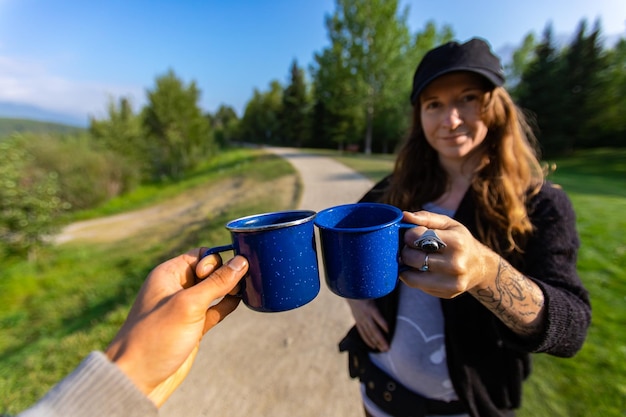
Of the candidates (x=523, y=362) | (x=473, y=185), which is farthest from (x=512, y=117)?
(x=523, y=362)

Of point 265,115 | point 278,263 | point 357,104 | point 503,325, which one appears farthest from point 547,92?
point 265,115

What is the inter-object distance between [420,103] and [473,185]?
2.00ft

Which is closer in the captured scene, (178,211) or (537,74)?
(178,211)

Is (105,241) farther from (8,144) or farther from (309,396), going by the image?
(309,396)

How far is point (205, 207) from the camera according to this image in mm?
12664

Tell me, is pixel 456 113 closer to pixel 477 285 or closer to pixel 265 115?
pixel 477 285

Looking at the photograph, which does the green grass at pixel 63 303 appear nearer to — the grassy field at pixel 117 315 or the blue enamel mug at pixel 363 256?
the grassy field at pixel 117 315

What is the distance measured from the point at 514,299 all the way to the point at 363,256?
2.16 feet

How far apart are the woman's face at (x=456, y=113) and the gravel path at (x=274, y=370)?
223 cm

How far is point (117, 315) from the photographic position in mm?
3924

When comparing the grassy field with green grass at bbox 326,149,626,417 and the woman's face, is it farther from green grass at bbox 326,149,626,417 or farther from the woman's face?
the woman's face

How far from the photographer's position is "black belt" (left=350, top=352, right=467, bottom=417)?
59.7 inches

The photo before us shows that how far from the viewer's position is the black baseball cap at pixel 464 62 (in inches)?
56.4

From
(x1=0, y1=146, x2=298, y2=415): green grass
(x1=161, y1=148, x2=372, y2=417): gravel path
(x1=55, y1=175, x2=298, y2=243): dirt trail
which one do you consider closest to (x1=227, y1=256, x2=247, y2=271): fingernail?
(x1=161, y1=148, x2=372, y2=417): gravel path
